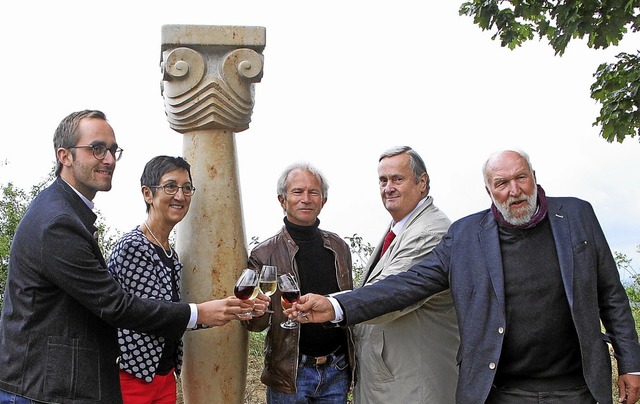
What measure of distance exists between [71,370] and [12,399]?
0.27m

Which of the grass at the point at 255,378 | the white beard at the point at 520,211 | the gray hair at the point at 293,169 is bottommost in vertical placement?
the grass at the point at 255,378

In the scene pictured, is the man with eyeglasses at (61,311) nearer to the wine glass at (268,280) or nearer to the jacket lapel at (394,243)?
the wine glass at (268,280)

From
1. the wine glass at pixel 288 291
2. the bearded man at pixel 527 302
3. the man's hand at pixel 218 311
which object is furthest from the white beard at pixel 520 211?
the man's hand at pixel 218 311

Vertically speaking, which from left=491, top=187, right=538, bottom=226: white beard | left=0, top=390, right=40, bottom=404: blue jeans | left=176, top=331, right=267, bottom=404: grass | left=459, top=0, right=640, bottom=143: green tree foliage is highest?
left=459, top=0, right=640, bottom=143: green tree foliage

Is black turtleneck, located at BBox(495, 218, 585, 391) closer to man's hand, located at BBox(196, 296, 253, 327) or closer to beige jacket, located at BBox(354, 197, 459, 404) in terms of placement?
beige jacket, located at BBox(354, 197, 459, 404)

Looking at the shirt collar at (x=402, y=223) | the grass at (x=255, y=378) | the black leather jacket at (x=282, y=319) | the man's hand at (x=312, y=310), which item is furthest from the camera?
the grass at (x=255, y=378)

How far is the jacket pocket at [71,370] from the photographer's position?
2863mm

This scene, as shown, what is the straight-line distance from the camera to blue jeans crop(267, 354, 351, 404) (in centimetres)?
385

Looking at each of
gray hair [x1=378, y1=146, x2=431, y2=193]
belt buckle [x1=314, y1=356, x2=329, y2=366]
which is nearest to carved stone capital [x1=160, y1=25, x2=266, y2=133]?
gray hair [x1=378, y1=146, x2=431, y2=193]

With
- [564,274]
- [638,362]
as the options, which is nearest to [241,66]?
[564,274]

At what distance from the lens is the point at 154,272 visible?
3.46 m

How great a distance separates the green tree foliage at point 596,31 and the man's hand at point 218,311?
4614mm

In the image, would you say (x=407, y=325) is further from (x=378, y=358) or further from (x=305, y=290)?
(x=305, y=290)

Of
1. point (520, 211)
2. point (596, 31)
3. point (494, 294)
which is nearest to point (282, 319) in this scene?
point (494, 294)
